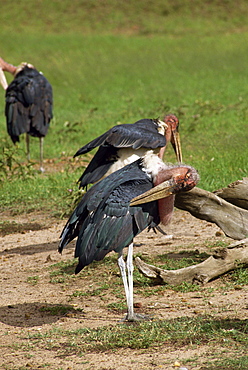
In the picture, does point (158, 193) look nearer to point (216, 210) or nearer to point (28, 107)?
point (216, 210)

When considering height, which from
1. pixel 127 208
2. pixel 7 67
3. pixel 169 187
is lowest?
pixel 127 208

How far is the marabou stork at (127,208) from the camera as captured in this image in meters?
3.88

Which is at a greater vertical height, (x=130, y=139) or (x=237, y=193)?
(x=130, y=139)

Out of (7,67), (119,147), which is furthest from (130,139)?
(7,67)

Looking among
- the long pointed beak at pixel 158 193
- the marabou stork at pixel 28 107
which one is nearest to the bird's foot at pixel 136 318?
the long pointed beak at pixel 158 193

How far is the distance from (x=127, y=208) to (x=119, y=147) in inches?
50.2

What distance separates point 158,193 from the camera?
3875 mm

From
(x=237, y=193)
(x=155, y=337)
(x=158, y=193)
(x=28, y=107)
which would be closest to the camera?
(x=155, y=337)

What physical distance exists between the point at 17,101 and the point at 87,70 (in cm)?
952

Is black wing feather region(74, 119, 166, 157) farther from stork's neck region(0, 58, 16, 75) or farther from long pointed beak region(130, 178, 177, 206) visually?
stork's neck region(0, 58, 16, 75)

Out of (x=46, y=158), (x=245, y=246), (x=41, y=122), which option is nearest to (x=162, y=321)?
(x=245, y=246)

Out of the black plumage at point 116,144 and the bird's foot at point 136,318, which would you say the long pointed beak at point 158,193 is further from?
the black plumage at point 116,144

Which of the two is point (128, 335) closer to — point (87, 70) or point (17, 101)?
point (17, 101)

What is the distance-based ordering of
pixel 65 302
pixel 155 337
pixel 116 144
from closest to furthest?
pixel 155 337
pixel 65 302
pixel 116 144
